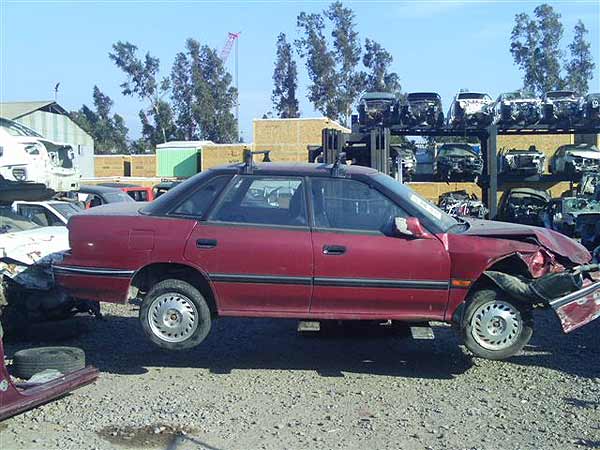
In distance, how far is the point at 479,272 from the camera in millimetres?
5871

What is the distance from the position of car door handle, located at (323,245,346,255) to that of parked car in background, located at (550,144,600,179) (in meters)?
24.2

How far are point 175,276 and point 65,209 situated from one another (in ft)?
13.3

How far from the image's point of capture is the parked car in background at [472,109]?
27.8 m

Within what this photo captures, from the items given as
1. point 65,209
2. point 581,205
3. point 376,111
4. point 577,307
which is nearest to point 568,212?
point 581,205

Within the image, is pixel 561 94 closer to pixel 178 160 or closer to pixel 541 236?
pixel 178 160

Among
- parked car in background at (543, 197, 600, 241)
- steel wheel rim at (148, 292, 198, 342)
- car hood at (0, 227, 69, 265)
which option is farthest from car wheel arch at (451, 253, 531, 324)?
parked car in background at (543, 197, 600, 241)

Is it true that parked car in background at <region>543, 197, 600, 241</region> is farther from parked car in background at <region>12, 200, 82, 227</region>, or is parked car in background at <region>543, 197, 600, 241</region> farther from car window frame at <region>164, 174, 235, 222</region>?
car window frame at <region>164, 174, 235, 222</region>

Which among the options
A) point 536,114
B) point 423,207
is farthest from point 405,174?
point 423,207

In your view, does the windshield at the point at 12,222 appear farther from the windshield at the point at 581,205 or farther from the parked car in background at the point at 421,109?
the parked car in background at the point at 421,109

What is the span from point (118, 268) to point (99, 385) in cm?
96

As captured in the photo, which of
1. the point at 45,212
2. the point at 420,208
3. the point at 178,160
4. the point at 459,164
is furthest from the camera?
the point at 178,160

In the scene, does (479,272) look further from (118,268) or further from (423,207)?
(118,268)

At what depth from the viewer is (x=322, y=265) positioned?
5875 millimetres

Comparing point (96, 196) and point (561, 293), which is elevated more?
point (96, 196)
